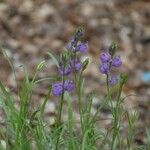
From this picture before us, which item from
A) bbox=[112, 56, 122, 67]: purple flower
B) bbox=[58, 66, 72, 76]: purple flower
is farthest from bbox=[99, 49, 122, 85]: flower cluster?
bbox=[58, 66, 72, 76]: purple flower

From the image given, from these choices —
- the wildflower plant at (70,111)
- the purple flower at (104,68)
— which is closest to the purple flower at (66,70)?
the wildflower plant at (70,111)

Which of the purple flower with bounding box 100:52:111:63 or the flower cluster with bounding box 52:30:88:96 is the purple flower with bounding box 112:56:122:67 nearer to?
the purple flower with bounding box 100:52:111:63

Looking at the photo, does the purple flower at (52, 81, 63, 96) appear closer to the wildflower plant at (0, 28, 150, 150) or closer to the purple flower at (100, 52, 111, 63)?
the wildflower plant at (0, 28, 150, 150)

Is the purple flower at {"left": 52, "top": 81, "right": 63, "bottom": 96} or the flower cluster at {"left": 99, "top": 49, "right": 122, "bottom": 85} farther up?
the flower cluster at {"left": 99, "top": 49, "right": 122, "bottom": 85}

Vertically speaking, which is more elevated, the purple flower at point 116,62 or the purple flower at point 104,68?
the purple flower at point 116,62

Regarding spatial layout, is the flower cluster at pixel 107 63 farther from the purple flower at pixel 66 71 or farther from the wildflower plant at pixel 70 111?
the purple flower at pixel 66 71

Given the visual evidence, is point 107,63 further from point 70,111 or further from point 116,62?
point 70,111

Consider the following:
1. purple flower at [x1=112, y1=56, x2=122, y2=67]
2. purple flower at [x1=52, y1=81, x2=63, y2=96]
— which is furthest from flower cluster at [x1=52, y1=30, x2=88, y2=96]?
purple flower at [x1=112, y1=56, x2=122, y2=67]

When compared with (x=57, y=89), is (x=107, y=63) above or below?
above

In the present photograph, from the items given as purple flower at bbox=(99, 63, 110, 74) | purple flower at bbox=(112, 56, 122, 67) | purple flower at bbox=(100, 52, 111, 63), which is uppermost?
purple flower at bbox=(100, 52, 111, 63)

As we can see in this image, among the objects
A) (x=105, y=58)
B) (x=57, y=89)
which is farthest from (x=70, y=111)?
(x=105, y=58)

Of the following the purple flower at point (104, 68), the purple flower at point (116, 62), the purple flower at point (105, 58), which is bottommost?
the purple flower at point (104, 68)

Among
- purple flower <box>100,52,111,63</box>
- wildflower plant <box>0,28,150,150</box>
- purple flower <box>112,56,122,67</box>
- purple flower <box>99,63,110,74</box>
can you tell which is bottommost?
wildflower plant <box>0,28,150,150</box>

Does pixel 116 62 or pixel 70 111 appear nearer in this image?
pixel 116 62
